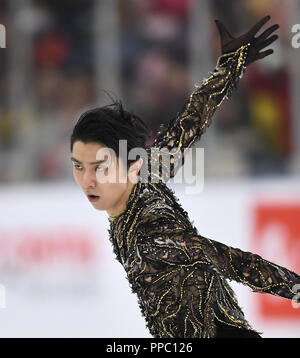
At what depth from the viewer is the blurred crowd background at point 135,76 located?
620 cm

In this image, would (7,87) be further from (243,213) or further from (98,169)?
(98,169)

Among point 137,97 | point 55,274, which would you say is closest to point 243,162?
point 137,97

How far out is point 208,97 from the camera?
323 centimetres

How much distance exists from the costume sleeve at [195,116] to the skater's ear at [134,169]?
0.85 ft

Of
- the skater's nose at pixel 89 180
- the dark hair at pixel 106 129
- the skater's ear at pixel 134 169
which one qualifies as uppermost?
the dark hair at pixel 106 129

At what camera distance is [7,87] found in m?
6.27

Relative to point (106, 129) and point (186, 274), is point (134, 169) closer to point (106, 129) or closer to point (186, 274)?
point (106, 129)

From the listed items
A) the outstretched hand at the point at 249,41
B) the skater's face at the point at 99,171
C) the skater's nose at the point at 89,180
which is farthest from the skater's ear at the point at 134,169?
the outstretched hand at the point at 249,41

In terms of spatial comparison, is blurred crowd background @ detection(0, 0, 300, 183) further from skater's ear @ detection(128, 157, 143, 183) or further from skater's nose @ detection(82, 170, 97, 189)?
skater's nose @ detection(82, 170, 97, 189)

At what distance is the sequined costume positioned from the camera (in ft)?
9.05

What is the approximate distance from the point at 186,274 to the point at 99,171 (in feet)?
1.56

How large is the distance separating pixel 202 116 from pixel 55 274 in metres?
3.16

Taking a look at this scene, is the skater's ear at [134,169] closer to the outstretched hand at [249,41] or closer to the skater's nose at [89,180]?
the skater's nose at [89,180]

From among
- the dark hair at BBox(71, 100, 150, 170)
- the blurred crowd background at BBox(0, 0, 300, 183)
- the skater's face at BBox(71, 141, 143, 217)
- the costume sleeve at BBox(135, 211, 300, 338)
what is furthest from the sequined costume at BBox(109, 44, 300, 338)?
the blurred crowd background at BBox(0, 0, 300, 183)
